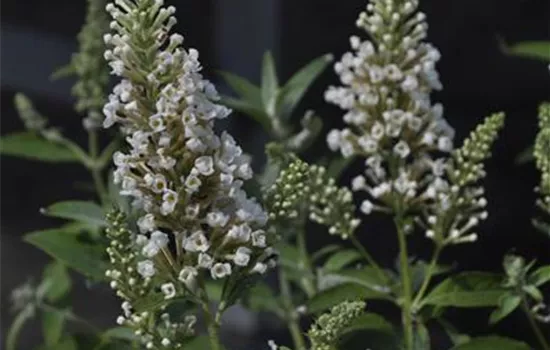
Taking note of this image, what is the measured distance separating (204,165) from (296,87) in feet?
2.26

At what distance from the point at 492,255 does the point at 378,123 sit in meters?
2.05

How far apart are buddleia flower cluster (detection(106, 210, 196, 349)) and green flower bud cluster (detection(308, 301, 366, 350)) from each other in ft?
0.59

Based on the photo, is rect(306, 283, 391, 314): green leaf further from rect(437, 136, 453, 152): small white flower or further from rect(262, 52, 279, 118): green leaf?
rect(262, 52, 279, 118): green leaf

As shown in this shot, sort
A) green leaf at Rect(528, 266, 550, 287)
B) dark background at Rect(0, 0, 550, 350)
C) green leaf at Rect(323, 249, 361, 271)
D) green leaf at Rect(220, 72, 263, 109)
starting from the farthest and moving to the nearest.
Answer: dark background at Rect(0, 0, 550, 350) → green leaf at Rect(220, 72, 263, 109) → green leaf at Rect(323, 249, 361, 271) → green leaf at Rect(528, 266, 550, 287)

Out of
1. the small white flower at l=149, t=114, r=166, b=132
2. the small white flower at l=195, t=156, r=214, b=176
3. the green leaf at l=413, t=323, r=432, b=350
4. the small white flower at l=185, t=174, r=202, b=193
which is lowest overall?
the green leaf at l=413, t=323, r=432, b=350

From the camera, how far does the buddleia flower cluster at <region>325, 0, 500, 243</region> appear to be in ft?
5.27

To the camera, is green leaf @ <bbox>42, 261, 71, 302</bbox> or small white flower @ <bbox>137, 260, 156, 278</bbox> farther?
green leaf @ <bbox>42, 261, 71, 302</bbox>

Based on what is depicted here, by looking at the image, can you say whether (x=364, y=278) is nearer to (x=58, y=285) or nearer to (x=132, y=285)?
(x=132, y=285)

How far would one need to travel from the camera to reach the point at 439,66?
3648mm

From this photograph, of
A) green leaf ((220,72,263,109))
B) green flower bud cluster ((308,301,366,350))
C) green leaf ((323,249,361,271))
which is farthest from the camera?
green leaf ((220,72,263,109))

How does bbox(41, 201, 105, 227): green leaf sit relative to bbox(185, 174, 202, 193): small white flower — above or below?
below

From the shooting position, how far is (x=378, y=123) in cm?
162

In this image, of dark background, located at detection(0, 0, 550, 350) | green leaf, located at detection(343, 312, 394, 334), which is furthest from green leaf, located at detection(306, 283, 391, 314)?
dark background, located at detection(0, 0, 550, 350)

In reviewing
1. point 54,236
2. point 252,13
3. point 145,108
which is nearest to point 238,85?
point 54,236
